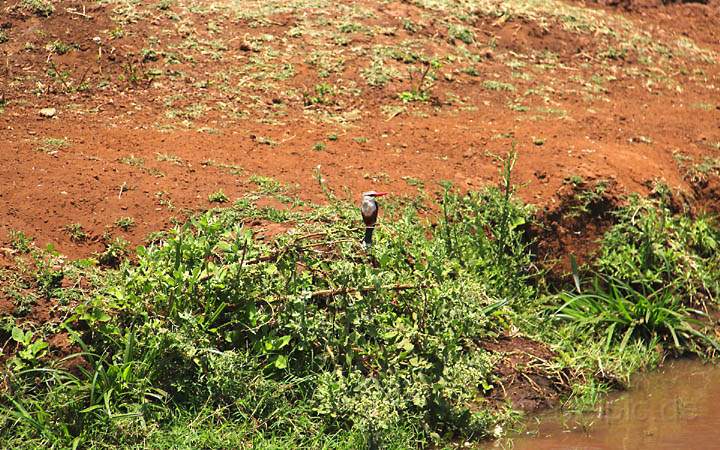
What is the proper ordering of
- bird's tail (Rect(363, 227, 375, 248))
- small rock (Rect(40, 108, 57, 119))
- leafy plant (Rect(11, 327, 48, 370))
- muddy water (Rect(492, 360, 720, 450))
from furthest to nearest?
small rock (Rect(40, 108, 57, 119))
bird's tail (Rect(363, 227, 375, 248))
muddy water (Rect(492, 360, 720, 450))
leafy plant (Rect(11, 327, 48, 370))

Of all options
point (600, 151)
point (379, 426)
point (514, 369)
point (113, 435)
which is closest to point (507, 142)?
point (600, 151)

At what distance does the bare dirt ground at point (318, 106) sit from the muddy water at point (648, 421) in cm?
129

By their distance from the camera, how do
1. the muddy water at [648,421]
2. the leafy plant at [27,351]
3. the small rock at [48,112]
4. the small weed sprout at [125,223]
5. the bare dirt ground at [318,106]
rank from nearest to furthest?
the leafy plant at [27,351] → the muddy water at [648,421] → the small weed sprout at [125,223] → the bare dirt ground at [318,106] → the small rock at [48,112]

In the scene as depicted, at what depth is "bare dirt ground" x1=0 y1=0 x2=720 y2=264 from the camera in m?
Answer: 5.43

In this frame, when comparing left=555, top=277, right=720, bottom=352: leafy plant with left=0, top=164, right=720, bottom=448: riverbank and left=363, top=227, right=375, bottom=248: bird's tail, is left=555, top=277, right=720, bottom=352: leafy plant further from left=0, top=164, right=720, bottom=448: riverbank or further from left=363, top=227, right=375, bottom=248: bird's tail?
left=363, top=227, right=375, bottom=248: bird's tail

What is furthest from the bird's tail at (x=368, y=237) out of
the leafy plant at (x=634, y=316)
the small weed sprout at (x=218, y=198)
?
the leafy plant at (x=634, y=316)

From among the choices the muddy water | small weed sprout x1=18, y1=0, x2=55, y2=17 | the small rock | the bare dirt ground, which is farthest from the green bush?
small weed sprout x1=18, y1=0, x2=55, y2=17

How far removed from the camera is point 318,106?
22.8ft

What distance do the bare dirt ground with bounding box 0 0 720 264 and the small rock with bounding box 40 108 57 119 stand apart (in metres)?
0.04

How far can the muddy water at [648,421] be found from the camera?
4.49 m

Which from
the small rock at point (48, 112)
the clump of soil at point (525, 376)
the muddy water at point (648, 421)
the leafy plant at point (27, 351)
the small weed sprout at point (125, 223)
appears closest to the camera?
the leafy plant at point (27, 351)

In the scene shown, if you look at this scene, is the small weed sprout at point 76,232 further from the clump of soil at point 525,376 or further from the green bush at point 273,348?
the clump of soil at point 525,376

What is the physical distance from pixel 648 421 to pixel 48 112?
13.8ft

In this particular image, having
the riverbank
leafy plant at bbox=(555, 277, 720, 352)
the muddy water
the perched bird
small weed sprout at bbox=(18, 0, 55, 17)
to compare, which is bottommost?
the muddy water
